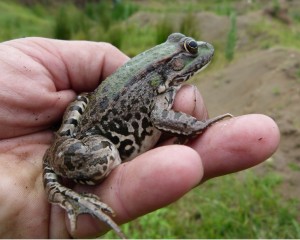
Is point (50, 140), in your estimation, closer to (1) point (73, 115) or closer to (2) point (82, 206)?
(1) point (73, 115)

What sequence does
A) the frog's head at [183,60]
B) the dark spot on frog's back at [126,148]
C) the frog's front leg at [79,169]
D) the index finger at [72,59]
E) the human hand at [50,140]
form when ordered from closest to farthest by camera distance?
the human hand at [50,140] < the frog's front leg at [79,169] < the dark spot on frog's back at [126,148] < the frog's head at [183,60] < the index finger at [72,59]

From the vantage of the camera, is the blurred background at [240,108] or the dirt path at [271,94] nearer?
the blurred background at [240,108]

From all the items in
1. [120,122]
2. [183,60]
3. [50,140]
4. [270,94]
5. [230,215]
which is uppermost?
[183,60]

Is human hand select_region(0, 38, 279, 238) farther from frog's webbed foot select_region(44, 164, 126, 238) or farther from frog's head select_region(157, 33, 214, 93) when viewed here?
frog's head select_region(157, 33, 214, 93)

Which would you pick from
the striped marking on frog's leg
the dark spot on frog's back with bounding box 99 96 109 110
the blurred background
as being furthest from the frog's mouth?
the blurred background

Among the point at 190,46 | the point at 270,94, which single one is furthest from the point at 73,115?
the point at 270,94

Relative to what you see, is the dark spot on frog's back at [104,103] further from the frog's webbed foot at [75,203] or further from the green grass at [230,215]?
the green grass at [230,215]

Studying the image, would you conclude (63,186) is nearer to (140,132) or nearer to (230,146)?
(140,132)

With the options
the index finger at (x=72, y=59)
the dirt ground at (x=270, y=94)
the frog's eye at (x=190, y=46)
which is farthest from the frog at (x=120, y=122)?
the dirt ground at (x=270, y=94)
